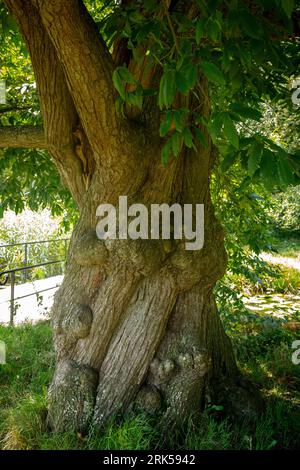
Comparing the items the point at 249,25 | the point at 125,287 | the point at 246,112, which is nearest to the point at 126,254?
the point at 125,287

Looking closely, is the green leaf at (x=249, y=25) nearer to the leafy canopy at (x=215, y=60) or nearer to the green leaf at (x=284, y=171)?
the leafy canopy at (x=215, y=60)

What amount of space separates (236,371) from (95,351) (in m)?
1.39

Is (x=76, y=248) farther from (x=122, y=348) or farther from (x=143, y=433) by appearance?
(x=143, y=433)

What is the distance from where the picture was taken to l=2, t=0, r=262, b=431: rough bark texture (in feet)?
8.84

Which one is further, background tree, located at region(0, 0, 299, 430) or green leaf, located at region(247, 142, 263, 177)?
background tree, located at region(0, 0, 299, 430)

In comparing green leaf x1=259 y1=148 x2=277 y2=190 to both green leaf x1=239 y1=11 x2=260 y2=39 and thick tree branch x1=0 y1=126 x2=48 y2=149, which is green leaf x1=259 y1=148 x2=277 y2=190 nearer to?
green leaf x1=239 y1=11 x2=260 y2=39

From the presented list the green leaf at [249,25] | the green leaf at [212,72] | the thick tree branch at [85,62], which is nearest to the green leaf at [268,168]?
the green leaf at [212,72]

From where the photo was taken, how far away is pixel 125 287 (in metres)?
2.93

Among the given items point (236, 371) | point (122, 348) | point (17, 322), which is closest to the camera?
point (122, 348)

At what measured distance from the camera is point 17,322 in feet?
20.4

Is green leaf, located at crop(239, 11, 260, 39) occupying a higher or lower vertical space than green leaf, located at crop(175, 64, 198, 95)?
higher

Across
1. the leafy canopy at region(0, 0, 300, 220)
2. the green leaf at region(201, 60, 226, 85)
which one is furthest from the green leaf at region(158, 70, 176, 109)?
the green leaf at region(201, 60, 226, 85)

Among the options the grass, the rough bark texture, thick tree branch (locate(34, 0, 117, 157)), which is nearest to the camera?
thick tree branch (locate(34, 0, 117, 157))
